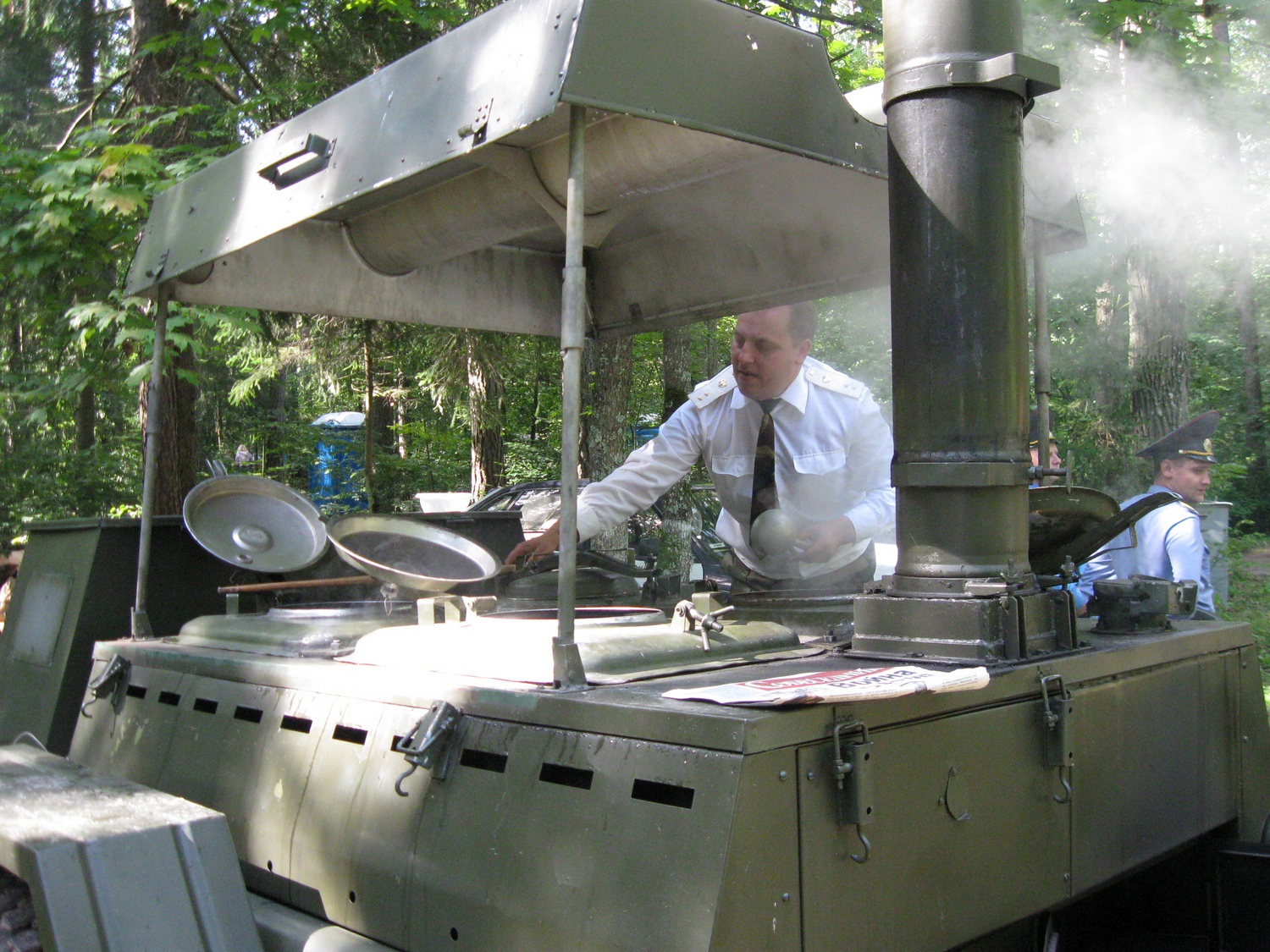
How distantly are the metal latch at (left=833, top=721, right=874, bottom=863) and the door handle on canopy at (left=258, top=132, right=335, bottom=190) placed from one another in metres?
1.88

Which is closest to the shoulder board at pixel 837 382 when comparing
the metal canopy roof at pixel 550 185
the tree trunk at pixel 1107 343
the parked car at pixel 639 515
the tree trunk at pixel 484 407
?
the metal canopy roof at pixel 550 185

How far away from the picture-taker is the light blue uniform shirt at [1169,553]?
4.97 metres

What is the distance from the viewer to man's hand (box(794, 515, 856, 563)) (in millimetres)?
3887

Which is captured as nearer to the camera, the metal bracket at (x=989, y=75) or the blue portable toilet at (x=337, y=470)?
the metal bracket at (x=989, y=75)

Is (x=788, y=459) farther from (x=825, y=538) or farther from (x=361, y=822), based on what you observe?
(x=361, y=822)

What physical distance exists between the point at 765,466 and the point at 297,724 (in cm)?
212

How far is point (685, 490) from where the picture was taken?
9422 millimetres

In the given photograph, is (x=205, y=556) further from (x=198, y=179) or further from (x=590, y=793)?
(x=590, y=793)

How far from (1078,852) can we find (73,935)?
200 centimetres

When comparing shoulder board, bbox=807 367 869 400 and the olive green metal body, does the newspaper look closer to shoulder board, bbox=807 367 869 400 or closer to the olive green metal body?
the olive green metal body

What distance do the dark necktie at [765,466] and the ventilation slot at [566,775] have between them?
2.22m

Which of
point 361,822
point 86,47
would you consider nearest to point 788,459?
point 361,822

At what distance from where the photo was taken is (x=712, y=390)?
452cm

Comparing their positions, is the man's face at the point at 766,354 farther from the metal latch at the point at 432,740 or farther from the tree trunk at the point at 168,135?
the tree trunk at the point at 168,135
